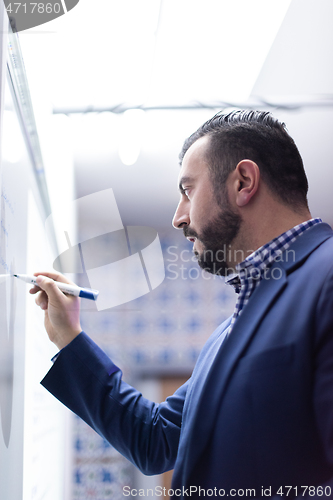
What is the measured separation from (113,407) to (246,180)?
465 mm

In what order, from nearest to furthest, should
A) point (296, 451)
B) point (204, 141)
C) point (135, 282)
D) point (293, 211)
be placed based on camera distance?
1. point (296, 451)
2. point (293, 211)
3. point (204, 141)
4. point (135, 282)

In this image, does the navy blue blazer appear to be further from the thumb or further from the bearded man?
the thumb

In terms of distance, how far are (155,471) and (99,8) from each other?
956 mm

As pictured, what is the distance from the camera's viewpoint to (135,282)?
194 cm

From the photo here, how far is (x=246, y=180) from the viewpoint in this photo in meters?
0.69

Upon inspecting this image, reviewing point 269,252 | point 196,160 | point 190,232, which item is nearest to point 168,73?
point 196,160

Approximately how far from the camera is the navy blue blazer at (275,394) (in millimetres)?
450

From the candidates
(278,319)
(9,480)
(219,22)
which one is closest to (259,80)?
(219,22)

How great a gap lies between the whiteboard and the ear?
361 mm

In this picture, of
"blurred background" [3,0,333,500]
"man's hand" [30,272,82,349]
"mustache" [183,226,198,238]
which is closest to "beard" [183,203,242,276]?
"mustache" [183,226,198,238]

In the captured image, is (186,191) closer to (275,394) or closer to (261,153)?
(261,153)

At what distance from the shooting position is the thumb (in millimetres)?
635

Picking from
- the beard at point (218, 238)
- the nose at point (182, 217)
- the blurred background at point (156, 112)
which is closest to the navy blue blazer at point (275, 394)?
the beard at point (218, 238)

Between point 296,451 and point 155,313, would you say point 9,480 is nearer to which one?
point 296,451
